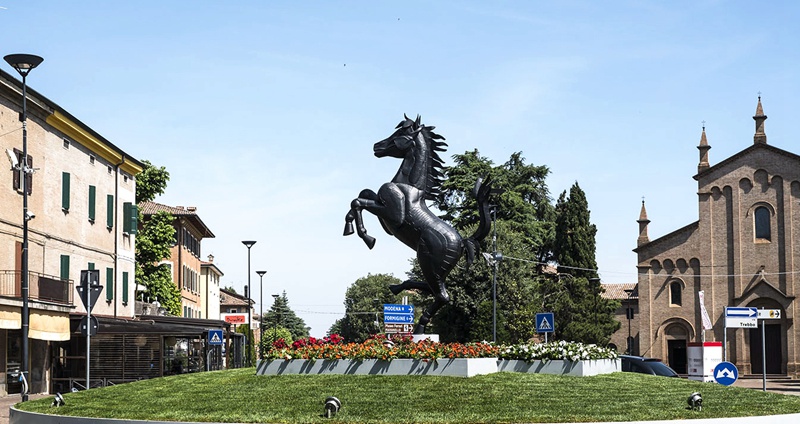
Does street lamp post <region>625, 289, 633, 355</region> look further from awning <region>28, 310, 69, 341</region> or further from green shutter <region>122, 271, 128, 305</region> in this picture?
awning <region>28, 310, 69, 341</region>

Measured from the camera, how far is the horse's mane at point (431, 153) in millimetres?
22953

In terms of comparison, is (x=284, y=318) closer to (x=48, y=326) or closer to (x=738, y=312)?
(x=48, y=326)

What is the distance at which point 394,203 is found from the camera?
22250mm

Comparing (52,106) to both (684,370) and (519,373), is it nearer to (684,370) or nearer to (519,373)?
(519,373)

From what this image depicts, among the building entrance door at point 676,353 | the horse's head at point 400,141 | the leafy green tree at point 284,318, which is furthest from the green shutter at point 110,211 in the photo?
the leafy green tree at point 284,318

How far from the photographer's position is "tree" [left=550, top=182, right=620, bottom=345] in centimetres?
6856

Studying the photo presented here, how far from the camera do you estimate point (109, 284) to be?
48.3 m

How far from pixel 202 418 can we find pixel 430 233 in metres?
7.23

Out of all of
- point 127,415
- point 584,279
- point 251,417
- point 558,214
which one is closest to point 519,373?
point 251,417

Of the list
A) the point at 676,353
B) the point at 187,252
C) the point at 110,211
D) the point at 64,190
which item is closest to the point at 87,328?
the point at 64,190

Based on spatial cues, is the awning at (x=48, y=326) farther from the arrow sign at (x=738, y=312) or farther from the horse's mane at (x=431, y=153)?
the arrow sign at (x=738, y=312)

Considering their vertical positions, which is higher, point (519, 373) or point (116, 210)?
point (116, 210)

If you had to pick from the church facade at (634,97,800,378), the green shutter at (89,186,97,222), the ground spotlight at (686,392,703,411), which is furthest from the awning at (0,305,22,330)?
the church facade at (634,97,800,378)

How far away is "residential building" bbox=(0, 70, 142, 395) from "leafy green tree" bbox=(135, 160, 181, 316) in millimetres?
7423
